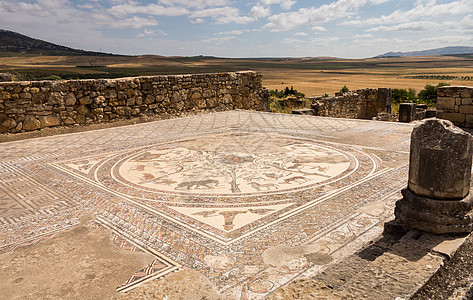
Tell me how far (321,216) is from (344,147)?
295cm

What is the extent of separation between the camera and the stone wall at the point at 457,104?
8141mm

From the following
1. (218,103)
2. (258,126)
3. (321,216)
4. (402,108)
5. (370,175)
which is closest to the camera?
(321,216)

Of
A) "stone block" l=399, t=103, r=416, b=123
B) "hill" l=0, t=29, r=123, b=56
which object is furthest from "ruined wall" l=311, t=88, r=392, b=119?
"hill" l=0, t=29, r=123, b=56

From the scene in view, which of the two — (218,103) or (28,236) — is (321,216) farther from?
(218,103)

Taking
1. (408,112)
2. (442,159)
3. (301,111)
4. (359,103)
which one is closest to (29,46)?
(359,103)

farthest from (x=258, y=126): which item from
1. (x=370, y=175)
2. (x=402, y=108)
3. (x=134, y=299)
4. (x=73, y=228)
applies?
(x=402, y=108)

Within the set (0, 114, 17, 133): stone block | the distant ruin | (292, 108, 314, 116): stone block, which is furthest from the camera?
the distant ruin

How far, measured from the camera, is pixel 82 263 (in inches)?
106

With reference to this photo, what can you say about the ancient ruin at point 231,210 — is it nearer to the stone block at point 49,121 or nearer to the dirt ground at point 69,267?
the dirt ground at point 69,267

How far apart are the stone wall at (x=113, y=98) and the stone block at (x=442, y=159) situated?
747 cm

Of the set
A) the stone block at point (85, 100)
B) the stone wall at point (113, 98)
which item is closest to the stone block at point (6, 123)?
the stone wall at point (113, 98)

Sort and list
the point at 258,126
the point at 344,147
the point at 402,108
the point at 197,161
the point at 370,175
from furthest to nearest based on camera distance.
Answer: the point at 402,108 < the point at 258,126 < the point at 344,147 < the point at 197,161 < the point at 370,175

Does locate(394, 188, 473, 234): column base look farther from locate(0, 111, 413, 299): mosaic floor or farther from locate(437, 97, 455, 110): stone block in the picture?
locate(437, 97, 455, 110): stone block

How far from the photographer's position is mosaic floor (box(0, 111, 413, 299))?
2768 mm
